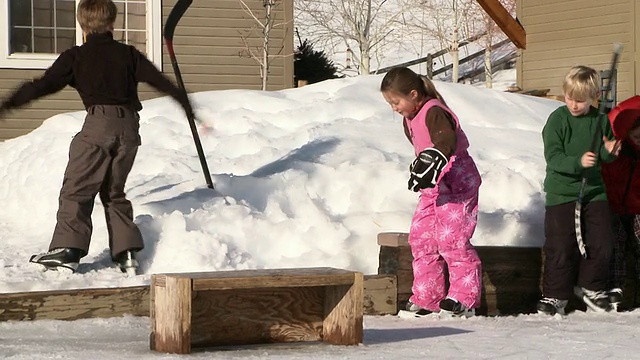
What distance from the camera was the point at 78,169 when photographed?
6.88 meters

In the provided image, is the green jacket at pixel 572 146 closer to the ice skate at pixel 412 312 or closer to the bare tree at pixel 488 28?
the ice skate at pixel 412 312

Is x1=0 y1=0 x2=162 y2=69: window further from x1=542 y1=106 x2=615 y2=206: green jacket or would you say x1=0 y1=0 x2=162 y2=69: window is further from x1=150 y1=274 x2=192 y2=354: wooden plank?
x1=150 y1=274 x2=192 y2=354: wooden plank

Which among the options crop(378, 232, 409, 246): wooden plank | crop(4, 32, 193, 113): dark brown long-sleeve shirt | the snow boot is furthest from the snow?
crop(4, 32, 193, 113): dark brown long-sleeve shirt

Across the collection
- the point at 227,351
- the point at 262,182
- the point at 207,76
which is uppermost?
the point at 207,76

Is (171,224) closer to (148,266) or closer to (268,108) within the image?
(148,266)

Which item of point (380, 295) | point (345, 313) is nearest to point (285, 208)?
point (380, 295)

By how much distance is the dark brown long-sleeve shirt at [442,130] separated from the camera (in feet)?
20.6

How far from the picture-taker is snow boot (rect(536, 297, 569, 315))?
6.86m

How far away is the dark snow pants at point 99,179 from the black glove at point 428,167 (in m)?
1.77

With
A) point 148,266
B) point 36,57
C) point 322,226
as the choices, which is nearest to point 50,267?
point 148,266

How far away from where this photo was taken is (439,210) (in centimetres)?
659

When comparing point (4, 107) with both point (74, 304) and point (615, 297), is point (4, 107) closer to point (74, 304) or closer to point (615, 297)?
point (74, 304)

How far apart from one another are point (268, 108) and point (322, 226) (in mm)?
4023

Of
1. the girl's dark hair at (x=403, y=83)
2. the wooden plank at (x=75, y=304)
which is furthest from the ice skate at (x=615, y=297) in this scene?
the wooden plank at (x=75, y=304)
